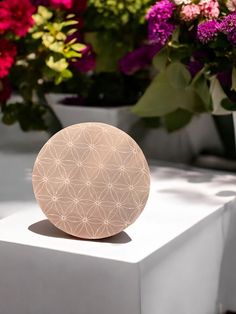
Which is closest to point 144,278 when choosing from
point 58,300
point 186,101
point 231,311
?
point 58,300

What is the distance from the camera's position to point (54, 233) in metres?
1.13

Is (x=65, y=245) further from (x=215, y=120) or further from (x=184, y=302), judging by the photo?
(x=215, y=120)

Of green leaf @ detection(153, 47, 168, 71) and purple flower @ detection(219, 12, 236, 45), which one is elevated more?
purple flower @ detection(219, 12, 236, 45)

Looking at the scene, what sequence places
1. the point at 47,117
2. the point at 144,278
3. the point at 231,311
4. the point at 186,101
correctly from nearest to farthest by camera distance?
the point at 144,278, the point at 231,311, the point at 186,101, the point at 47,117

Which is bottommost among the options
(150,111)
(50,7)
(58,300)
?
(58,300)

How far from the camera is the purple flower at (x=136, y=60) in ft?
5.59

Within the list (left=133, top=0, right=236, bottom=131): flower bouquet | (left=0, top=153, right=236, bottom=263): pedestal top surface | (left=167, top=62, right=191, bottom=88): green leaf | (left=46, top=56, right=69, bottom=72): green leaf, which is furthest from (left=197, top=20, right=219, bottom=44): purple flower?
(left=46, top=56, right=69, bottom=72): green leaf

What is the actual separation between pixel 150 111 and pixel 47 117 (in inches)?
11.5

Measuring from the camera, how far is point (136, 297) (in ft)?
3.37

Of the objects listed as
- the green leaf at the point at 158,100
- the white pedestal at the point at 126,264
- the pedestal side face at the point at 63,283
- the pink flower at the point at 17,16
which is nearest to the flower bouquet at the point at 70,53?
the pink flower at the point at 17,16

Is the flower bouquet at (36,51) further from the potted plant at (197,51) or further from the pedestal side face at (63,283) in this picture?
the pedestal side face at (63,283)

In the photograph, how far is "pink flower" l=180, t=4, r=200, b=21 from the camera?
4.31 ft

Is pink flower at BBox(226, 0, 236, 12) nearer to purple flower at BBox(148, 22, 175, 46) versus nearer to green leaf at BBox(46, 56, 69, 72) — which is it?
purple flower at BBox(148, 22, 175, 46)

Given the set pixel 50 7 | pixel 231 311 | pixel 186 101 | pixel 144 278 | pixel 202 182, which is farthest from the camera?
pixel 50 7
